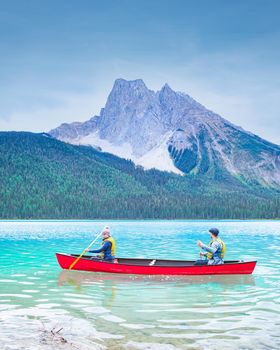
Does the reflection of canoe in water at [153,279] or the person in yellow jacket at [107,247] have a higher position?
the person in yellow jacket at [107,247]

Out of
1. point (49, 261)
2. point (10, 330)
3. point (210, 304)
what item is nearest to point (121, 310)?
point (210, 304)

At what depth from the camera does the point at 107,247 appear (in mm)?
32562

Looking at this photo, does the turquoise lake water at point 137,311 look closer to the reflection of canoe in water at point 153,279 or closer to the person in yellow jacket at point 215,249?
the reflection of canoe in water at point 153,279

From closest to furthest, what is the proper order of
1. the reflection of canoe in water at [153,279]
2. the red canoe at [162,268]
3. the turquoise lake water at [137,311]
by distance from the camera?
the turquoise lake water at [137,311] < the reflection of canoe in water at [153,279] < the red canoe at [162,268]

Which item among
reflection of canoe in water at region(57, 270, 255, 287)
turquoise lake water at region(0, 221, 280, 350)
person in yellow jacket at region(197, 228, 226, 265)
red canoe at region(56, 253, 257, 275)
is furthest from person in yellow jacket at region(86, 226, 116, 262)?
person in yellow jacket at region(197, 228, 226, 265)

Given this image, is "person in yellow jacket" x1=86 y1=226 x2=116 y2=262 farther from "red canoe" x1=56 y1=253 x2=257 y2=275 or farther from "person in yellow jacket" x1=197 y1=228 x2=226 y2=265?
"person in yellow jacket" x1=197 y1=228 x2=226 y2=265

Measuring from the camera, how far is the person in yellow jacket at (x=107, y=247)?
32.2m

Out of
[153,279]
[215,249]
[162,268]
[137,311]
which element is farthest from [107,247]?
[137,311]

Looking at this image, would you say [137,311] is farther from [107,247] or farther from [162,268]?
[107,247]

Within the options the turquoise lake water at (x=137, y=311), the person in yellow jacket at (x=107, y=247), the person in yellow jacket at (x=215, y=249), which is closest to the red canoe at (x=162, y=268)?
the turquoise lake water at (x=137, y=311)

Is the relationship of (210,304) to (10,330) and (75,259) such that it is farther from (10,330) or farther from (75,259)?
(75,259)

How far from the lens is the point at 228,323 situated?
19.1 meters

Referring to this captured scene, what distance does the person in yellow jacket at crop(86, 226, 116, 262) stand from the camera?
105ft

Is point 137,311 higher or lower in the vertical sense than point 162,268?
lower
